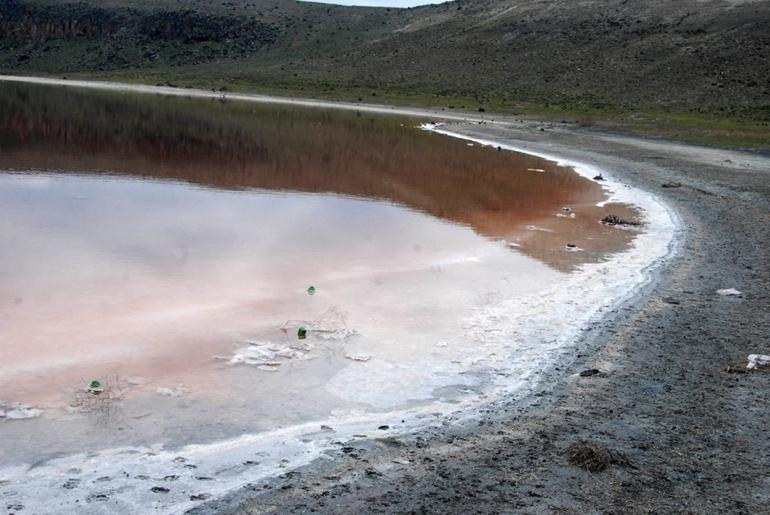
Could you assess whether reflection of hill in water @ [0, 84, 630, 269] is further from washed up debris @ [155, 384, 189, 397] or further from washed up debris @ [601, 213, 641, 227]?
washed up debris @ [155, 384, 189, 397]

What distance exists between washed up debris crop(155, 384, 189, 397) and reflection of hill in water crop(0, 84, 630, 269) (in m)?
7.93

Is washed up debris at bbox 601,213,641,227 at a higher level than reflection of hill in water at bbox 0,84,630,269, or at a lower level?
higher

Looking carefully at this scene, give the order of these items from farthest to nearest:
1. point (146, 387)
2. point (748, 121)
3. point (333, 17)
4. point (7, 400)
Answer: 1. point (333, 17)
2. point (748, 121)
3. point (146, 387)
4. point (7, 400)

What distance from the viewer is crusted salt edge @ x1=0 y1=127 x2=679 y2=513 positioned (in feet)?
19.1

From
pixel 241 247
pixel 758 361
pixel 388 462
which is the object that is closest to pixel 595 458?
pixel 388 462

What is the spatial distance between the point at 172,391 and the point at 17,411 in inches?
54.7

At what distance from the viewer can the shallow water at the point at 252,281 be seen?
775 cm

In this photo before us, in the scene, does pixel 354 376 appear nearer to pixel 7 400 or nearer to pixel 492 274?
pixel 7 400

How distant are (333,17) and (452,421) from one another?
127131mm

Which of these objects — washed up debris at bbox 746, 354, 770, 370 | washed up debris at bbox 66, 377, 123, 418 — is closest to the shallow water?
washed up debris at bbox 66, 377, 123, 418

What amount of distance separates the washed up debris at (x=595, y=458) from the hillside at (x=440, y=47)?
52.3 meters

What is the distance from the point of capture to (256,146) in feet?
111

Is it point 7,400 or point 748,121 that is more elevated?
point 748,121

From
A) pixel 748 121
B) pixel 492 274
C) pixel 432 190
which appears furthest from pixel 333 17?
pixel 492 274
